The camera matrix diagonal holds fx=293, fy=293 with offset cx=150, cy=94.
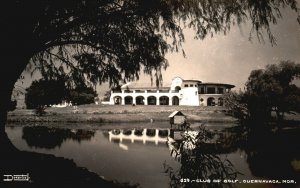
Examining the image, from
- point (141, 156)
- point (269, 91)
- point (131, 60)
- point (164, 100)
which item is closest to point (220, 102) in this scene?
point (269, 91)

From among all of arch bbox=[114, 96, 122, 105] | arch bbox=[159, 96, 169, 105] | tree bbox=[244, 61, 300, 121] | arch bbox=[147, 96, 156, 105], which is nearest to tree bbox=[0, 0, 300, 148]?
tree bbox=[244, 61, 300, 121]

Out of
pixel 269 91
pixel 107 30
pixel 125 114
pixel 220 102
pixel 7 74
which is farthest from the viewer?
pixel 125 114

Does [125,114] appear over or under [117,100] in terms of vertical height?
under

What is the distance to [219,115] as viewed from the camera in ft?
80.8

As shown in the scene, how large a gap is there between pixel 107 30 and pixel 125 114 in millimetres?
23509

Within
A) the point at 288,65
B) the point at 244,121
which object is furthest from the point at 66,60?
the point at 244,121

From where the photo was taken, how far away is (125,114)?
29.8m

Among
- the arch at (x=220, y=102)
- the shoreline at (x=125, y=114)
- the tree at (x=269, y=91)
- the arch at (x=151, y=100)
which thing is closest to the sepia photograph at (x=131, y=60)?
the tree at (x=269, y=91)

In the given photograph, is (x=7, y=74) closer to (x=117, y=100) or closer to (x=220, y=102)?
(x=220, y=102)

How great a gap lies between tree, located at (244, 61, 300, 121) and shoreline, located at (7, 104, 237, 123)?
3.23 m

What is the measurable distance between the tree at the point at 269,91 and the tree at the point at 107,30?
1234cm

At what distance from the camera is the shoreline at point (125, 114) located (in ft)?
79.5

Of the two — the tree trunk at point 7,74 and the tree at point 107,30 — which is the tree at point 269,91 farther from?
the tree trunk at point 7,74

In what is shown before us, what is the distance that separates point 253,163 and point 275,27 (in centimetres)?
649
